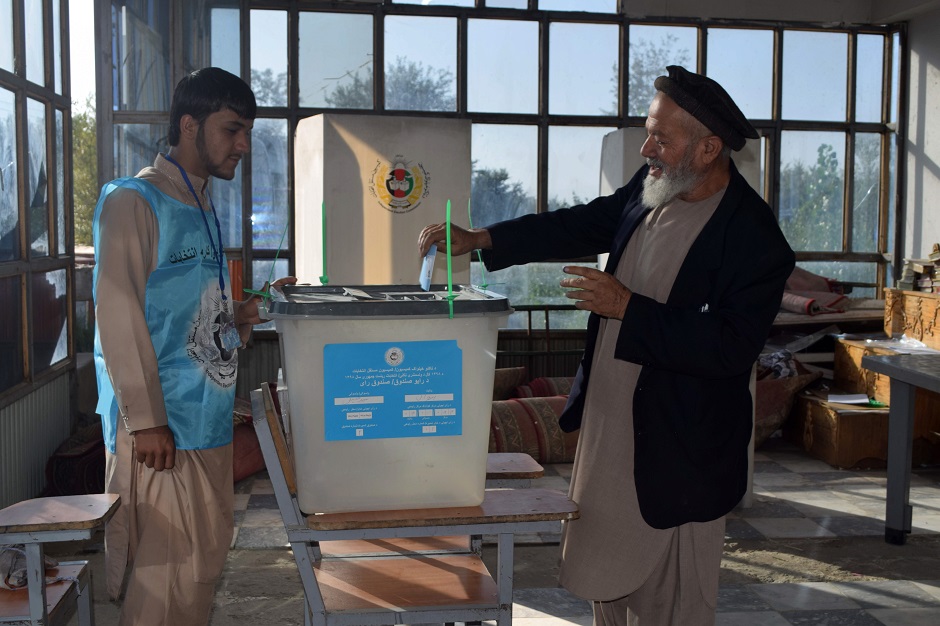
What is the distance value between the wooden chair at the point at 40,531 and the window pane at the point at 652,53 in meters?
5.81

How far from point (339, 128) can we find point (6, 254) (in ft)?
5.21

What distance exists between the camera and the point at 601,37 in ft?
23.0

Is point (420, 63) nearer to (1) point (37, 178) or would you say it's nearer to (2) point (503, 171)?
(2) point (503, 171)

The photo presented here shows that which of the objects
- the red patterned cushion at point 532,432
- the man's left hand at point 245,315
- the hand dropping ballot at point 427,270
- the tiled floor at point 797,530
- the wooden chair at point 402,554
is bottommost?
the tiled floor at point 797,530

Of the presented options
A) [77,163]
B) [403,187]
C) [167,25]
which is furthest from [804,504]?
[77,163]

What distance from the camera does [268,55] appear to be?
6.57 meters

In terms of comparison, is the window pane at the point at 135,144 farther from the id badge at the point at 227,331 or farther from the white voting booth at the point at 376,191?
the id badge at the point at 227,331

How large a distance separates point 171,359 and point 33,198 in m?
2.81

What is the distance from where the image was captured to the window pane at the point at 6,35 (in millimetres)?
3977

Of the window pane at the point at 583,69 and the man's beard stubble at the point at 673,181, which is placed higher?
the window pane at the point at 583,69

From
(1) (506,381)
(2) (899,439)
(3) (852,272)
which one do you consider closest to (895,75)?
(3) (852,272)

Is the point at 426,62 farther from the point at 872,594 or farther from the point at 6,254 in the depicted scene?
the point at 872,594

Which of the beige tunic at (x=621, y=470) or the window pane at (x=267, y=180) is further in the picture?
the window pane at (x=267, y=180)

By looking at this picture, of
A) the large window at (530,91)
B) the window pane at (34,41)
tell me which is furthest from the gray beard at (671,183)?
the large window at (530,91)
